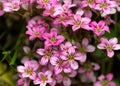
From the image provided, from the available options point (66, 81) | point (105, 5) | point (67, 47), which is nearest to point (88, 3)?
point (105, 5)

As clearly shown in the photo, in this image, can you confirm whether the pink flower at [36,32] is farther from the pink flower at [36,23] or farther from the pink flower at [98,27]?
the pink flower at [98,27]

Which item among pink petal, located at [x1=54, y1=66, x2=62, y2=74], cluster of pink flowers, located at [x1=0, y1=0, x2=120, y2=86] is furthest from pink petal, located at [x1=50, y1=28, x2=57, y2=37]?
pink petal, located at [x1=54, y1=66, x2=62, y2=74]

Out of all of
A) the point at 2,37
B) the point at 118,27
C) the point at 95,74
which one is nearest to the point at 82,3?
the point at 118,27

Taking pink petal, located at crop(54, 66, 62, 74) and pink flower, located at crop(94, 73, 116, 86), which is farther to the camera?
pink flower, located at crop(94, 73, 116, 86)

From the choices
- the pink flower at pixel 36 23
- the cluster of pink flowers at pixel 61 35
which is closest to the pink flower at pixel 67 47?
the cluster of pink flowers at pixel 61 35

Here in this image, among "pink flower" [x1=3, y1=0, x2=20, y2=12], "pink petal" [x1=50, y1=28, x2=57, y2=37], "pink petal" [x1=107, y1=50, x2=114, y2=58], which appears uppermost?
"pink flower" [x1=3, y1=0, x2=20, y2=12]

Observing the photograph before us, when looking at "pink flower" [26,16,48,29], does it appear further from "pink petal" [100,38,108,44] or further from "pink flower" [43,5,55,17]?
"pink petal" [100,38,108,44]

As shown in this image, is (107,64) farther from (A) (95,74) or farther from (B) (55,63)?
(B) (55,63)

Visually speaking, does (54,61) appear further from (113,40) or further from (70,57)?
(113,40)

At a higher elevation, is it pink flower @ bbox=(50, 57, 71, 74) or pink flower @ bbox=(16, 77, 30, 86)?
pink flower @ bbox=(50, 57, 71, 74)
